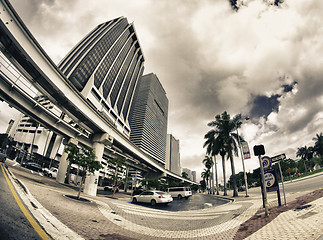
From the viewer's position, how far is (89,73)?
81.4 meters

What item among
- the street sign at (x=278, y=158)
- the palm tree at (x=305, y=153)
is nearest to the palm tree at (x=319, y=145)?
the palm tree at (x=305, y=153)

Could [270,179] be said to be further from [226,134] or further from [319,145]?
[319,145]

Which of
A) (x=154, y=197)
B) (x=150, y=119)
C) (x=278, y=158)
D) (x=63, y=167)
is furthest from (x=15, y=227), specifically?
(x=150, y=119)

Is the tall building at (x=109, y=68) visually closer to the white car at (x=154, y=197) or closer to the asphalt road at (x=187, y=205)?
the white car at (x=154, y=197)

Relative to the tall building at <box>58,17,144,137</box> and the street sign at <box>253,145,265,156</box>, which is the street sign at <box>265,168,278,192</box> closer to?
the street sign at <box>253,145,265,156</box>

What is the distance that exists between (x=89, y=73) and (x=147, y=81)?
99.7 m

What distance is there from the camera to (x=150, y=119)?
6112 inches

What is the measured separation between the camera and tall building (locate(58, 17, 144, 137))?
7600cm

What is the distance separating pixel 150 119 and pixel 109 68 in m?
70.6

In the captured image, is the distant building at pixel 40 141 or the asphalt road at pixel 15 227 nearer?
the asphalt road at pixel 15 227

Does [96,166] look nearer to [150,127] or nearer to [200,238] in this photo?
[200,238]

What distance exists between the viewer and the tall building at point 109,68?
249 feet

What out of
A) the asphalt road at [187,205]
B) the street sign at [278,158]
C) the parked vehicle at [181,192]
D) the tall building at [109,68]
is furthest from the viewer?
the tall building at [109,68]

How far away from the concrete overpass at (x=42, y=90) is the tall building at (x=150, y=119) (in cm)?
10763
